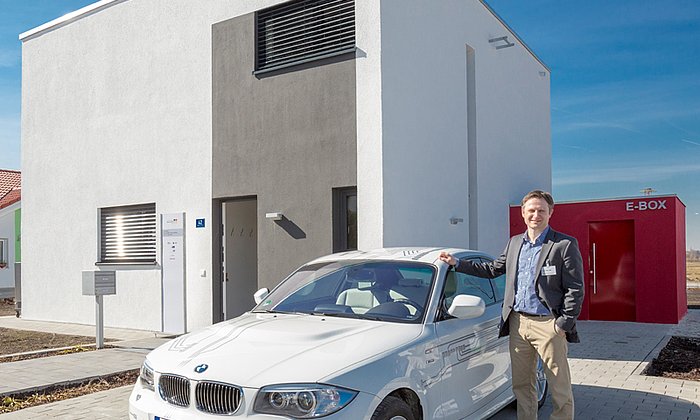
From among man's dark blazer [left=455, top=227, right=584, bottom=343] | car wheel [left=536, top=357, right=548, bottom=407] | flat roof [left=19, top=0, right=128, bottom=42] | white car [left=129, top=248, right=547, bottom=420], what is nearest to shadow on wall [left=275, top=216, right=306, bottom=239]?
white car [left=129, top=248, right=547, bottom=420]

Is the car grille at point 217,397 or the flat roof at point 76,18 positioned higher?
the flat roof at point 76,18

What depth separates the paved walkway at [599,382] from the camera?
6227 millimetres

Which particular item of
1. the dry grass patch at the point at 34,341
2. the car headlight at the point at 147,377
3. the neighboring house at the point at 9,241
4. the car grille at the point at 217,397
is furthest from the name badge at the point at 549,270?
the neighboring house at the point at 9,241

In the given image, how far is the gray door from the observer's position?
1223 cm

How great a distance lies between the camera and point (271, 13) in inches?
462

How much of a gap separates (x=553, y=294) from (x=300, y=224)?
6.64 meters

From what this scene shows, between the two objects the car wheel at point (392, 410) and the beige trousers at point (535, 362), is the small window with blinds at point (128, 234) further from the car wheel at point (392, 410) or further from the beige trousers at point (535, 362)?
the car wheel at point (392, 410)

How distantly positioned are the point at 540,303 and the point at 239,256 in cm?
865

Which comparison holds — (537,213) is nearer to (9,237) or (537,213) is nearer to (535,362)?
(535,362)

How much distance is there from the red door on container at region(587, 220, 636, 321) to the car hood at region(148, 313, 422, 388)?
11.0 meters

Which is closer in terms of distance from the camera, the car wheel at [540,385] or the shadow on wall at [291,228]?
the car wheel at [540,385]

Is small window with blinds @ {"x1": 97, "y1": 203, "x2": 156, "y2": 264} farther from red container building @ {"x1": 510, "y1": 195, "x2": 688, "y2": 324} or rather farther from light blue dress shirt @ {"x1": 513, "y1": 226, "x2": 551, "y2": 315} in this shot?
light blue dress shirt @ {"x1": 513, "y1": 226, "x2": 551, "y2": 315}

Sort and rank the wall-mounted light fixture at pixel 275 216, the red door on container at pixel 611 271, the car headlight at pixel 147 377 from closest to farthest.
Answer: the car headlight at pixel 147 377 → the wall-mounted light fixture at pixel 275 216 → the red door on container at pixel 611 271

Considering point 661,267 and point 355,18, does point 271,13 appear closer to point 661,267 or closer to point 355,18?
point 355,18
